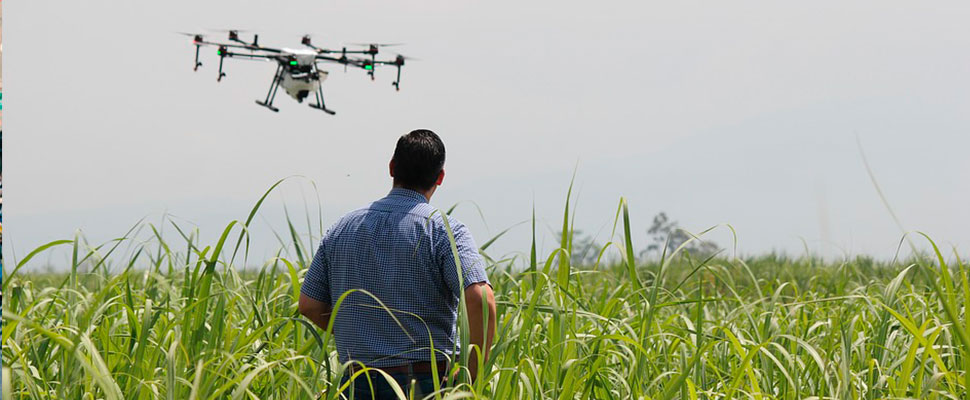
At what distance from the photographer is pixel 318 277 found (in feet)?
10.6

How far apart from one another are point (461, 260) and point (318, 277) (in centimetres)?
61

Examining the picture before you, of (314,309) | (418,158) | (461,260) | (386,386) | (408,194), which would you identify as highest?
(418,158)

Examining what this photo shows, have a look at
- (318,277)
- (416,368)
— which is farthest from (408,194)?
(416,368)

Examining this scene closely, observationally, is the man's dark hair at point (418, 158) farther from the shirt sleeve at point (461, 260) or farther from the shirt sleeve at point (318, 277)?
the shirt sleeve at point (318, 277)

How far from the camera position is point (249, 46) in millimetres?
22375

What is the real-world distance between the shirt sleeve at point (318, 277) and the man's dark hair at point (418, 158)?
40 cm

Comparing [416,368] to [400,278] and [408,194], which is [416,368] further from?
[408,194]

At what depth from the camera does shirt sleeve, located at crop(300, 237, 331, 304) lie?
10.6ft

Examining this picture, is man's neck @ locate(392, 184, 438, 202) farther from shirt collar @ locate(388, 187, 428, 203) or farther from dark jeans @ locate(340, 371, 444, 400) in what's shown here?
dark jeans @ locate(340, 371, 444, 400)

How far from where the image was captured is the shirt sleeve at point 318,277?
3.23 meters

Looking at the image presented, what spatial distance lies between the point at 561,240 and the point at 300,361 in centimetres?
109

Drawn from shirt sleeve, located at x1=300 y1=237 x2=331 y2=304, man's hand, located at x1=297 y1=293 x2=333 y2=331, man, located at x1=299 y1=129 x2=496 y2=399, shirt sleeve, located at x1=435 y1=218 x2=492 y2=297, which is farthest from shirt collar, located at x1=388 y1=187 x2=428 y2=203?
man's hand, located at x1=297 y1=293 x2=333 y2=331

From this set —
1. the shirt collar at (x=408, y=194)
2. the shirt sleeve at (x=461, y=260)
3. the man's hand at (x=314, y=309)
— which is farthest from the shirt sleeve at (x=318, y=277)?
the shirt sleeve at (x=461, y=260)

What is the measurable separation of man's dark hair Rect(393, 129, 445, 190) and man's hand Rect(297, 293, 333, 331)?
0.54 m
